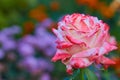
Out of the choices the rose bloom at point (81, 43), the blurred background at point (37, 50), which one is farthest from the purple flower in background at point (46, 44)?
the rose bloom at point (81, 43)

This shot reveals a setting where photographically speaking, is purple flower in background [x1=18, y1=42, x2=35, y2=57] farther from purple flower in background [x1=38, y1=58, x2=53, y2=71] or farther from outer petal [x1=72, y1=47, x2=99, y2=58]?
outer petal [x1=72, y1=47, x2=99, y2=58]

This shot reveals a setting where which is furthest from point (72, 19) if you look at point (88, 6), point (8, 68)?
point (88, 6)

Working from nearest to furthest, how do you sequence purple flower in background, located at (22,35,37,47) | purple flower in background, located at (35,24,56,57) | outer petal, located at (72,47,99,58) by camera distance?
outer petal, located at (72,47,99,58)
purple flower in background, located at (35,24,56,57)
purple flower in background, located at (22,35,37,47)

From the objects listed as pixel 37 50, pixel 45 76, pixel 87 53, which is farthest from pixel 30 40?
pixel 87 53

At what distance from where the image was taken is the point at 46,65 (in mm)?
2889

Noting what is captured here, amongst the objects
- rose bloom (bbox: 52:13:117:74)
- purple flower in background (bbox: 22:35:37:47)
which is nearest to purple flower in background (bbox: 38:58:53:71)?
purple flower in background (bbox: 22:35:37:47)

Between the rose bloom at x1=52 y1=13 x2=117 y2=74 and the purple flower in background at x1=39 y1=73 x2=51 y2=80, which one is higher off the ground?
the purple flower in background at x1=39 y1=73 x2=51 y2=80

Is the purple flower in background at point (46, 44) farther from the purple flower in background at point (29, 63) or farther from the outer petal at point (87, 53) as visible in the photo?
the outer petal at point (87, 53)

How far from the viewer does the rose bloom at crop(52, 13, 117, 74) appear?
1156 mm

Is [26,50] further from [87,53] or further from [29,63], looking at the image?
[87,53]

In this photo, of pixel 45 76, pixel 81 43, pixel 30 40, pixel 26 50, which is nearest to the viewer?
pixel 81 43

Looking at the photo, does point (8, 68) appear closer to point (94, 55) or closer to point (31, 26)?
point (31, 26)

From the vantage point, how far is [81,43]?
3.78ft

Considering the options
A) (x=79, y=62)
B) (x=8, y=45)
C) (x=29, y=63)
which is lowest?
(x=79, y=62)
